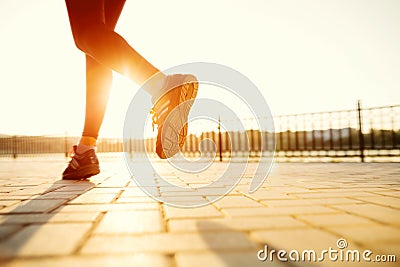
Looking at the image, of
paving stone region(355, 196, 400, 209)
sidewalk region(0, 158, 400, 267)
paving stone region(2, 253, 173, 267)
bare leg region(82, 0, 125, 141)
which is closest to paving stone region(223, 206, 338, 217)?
sidewalk region(0, 158, 400, 267)

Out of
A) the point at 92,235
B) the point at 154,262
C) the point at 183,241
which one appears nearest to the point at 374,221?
the point at 183,241

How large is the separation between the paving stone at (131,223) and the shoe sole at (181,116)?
1.64 ft

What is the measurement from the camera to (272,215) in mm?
1316

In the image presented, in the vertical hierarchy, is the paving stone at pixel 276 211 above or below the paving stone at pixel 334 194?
above

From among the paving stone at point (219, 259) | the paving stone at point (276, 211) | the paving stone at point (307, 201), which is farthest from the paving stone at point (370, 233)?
the paving stone at point (307, 201)

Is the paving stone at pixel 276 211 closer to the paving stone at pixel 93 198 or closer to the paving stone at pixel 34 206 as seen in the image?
the paving stone at pixel 93 198

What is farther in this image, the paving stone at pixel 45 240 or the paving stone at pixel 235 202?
the paving stone at pixel 235 202

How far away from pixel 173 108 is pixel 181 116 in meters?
0.09

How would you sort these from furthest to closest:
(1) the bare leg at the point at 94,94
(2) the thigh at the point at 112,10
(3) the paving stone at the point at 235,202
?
(1) the bare leg at the point at 94,94
(2) the thigh at the point at 112,10
(3) the paving stone at the point at 235,202

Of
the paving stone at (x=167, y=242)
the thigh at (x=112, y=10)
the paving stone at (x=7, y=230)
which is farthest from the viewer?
the thigh at (x=112, y=10)

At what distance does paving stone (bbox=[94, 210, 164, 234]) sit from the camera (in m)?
1.07

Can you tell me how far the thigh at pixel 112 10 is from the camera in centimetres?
230

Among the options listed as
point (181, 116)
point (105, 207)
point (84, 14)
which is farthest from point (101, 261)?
point (84, 14)
